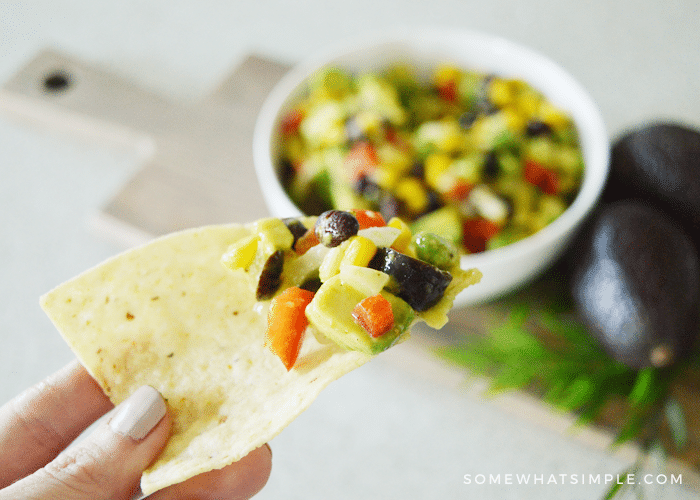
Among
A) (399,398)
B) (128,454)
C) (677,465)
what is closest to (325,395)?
(399,398)

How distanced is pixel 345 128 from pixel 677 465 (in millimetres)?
1344

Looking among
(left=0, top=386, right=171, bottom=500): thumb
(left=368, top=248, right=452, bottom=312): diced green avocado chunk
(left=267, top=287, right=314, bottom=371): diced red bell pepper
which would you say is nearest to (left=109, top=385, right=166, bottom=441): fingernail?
(left=0, top=386, right=171, bottom=500): thumb

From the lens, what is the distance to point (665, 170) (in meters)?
1.69

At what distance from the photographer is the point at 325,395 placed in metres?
1.85

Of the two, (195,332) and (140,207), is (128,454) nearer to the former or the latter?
(195,332)

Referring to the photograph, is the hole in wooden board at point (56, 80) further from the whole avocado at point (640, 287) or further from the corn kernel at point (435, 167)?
the whole avocado at point (640, 287)

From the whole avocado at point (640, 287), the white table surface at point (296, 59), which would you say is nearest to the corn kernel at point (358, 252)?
the whole avocado at point (640, 287)

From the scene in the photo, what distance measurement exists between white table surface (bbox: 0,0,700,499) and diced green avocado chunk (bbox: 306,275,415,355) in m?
0.95

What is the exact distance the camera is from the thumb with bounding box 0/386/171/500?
38.6 inches

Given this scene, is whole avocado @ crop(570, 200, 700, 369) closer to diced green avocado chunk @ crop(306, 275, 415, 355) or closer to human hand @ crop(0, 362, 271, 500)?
diced green avocado chunk @ crop(306, 275, 415, 355)

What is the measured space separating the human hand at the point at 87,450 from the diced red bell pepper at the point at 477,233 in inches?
31.4

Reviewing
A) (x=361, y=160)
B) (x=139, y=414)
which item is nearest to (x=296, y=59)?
(x=361, y=160)

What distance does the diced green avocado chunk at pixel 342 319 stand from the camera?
35.5 inches

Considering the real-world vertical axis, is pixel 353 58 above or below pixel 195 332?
above
